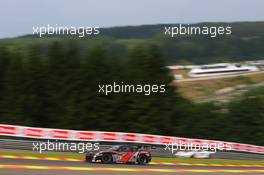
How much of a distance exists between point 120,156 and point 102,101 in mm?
30024

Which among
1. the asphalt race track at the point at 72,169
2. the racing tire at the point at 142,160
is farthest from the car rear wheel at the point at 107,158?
the racing tire at the point at 142,160

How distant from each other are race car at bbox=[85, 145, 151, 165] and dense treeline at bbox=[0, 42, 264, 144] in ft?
88.9

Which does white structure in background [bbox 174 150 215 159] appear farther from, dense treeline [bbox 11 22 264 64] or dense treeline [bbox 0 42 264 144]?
dense treeline [bbox 11 22 264 64]

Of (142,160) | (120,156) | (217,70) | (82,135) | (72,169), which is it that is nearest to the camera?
(72,169)

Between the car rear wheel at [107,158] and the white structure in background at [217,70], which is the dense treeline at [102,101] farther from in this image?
the white structure in background at [217,70]

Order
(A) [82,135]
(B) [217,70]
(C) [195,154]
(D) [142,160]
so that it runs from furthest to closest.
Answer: (B) [217,70], (C) [195,154], (A) [82,135], (D) [142,160]

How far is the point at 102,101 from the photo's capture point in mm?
49625

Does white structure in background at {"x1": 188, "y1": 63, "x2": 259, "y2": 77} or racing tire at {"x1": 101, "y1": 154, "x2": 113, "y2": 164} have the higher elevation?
white structure in background at {"x1": 188, "y1": 63, "x2": 259, "y2": 77}

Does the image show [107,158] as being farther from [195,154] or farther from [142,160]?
[195,154]

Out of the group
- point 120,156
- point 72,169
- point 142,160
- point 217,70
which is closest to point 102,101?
point 142,160

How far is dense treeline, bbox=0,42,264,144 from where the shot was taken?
160ft

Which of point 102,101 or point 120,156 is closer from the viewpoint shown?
point 120,156

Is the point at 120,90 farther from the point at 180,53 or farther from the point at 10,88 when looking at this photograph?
the point at 180,53

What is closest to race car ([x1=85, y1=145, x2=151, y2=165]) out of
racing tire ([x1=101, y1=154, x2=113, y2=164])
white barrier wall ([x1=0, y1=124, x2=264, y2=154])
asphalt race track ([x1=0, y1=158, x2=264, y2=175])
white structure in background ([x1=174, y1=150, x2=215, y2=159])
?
racing tire ([x1=101, y1=154, x2=113, y2=164])
